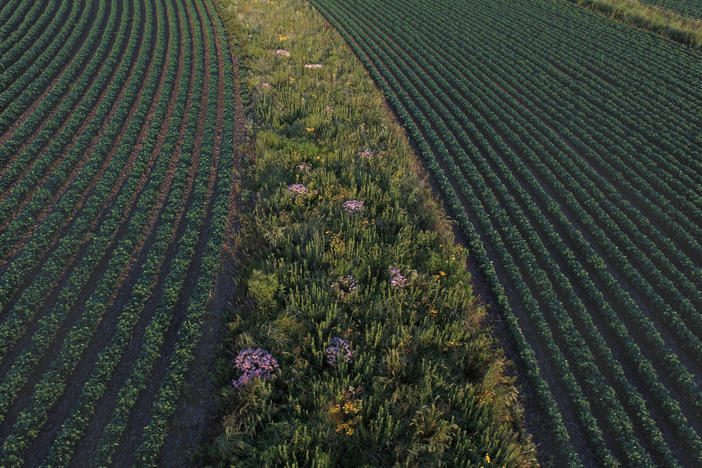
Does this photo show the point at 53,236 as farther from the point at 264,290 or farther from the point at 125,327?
the point at 264,290

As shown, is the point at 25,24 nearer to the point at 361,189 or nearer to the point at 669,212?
the point at 361,189

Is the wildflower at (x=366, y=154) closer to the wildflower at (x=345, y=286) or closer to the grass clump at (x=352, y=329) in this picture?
the grass clump at (x=352, y=329)

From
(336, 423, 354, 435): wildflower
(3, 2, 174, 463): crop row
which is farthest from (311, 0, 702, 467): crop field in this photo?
(3, 2, 174, 463): crop row

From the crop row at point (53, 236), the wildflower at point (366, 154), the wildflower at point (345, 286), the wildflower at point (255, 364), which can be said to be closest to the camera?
the wildflower at point (255, 364)

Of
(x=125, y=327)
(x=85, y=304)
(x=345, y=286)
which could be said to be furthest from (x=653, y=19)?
(x=85, y=304)

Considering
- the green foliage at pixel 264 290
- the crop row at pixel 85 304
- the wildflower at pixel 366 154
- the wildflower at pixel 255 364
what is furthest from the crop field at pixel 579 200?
the crop row at pixel 85 304

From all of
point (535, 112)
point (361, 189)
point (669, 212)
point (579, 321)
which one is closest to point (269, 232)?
point (361, 189)
